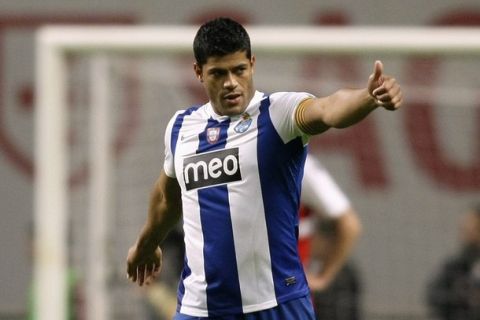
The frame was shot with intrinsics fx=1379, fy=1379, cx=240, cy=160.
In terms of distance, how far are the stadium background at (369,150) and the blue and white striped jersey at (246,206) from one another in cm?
290

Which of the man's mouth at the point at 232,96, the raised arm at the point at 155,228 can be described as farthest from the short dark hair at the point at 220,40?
the raised arm at the point at 155,228

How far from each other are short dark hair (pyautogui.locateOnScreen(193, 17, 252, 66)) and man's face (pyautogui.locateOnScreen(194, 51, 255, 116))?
0.02 metres

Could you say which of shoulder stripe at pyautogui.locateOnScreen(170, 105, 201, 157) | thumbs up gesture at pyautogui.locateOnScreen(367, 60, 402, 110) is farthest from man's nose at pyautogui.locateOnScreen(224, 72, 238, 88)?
thumbs up gesture at pyautogui.locateOnScreen(367, 60, 402, 110)

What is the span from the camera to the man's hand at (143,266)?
5195 millimetres

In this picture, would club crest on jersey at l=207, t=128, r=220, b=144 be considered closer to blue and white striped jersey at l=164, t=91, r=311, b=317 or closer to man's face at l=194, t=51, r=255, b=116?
blue and white striped jersey at l=164, t=91, r=311, b=317

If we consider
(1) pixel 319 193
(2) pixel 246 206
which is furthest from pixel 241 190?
(1) pixel 319 193

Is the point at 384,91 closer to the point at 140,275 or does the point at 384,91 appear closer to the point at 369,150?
the point at 140,275

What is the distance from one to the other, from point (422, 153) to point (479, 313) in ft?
9.43

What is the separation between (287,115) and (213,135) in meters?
0.30

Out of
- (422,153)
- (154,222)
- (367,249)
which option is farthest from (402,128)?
(154,222)

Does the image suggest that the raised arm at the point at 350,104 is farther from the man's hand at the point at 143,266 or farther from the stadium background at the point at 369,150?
the stadium background at the point at 369,150

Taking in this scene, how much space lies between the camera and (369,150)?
10.8 meters

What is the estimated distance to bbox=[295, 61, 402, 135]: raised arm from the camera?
4.02 m

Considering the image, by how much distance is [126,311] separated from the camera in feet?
→ 25.5
